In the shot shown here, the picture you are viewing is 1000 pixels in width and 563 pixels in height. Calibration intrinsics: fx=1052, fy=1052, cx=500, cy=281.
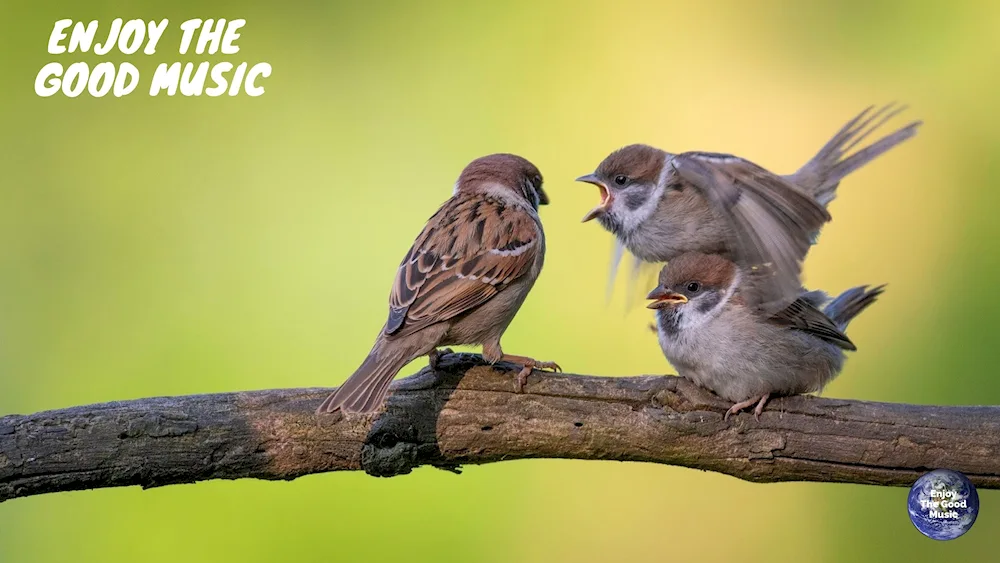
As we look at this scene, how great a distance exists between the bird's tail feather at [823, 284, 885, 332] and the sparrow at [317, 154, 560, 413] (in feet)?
3.29

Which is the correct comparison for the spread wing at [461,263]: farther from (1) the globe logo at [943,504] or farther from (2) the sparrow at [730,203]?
(1) the globe logo at [943,504]

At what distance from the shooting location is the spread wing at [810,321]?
3115 mm

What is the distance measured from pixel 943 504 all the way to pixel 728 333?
763 millimetres

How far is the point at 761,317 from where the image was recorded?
310cm

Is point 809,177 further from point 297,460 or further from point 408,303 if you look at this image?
point 297,460

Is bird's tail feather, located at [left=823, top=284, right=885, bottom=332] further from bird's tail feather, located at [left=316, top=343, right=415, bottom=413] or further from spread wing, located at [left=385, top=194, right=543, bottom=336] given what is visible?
bird's tail feather, located at [left=316, top=343, right=415, bottom=413]

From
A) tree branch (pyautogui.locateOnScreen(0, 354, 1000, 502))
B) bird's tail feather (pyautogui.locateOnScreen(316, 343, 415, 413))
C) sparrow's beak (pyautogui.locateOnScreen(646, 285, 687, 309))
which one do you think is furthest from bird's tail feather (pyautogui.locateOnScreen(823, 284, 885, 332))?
bird's tail feather (pyautogui.locateOnScreen(316, 343, 415, 413))

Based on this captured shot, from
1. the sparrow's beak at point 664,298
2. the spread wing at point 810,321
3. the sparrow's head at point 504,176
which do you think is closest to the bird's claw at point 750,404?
the spread wing at point 810,321

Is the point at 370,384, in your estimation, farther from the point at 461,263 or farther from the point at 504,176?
the point at 504,176

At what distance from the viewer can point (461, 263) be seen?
3055 mm

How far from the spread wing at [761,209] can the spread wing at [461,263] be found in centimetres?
52

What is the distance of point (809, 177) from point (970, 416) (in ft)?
2.76

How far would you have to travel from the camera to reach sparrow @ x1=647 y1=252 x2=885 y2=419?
304 cm

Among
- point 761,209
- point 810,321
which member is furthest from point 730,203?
point 810,321
